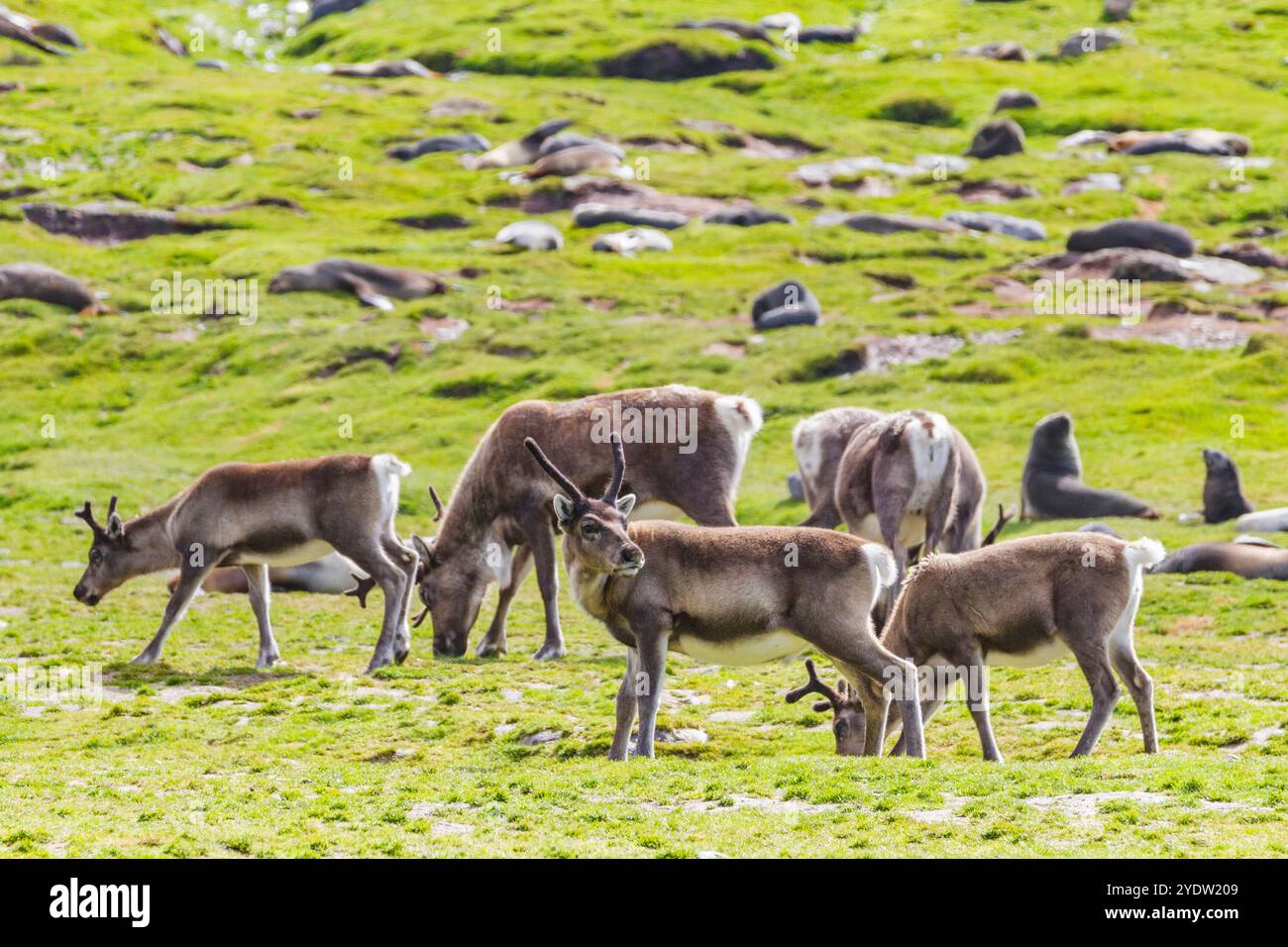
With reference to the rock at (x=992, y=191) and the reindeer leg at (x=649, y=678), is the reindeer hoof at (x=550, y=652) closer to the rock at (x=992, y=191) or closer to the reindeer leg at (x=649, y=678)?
the reindeer leg at (x=649, y=678)

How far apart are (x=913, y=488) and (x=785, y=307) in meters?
31.2

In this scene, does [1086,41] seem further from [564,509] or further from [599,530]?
[599,530]

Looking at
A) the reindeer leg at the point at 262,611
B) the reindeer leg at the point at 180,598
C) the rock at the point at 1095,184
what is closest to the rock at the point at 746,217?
the rock at the point at 1095,184

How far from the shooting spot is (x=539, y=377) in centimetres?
4678

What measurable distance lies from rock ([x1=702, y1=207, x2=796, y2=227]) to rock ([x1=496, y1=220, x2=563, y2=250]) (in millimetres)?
9592

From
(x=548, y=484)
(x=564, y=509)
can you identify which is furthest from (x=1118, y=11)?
(x=564, y=509)

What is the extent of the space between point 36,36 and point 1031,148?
78.9 m

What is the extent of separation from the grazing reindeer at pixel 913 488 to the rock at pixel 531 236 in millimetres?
49439

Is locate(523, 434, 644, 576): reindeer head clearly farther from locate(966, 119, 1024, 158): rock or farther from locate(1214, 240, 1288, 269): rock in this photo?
locate(966, 119, 1024, 158): rock

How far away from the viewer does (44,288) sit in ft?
186

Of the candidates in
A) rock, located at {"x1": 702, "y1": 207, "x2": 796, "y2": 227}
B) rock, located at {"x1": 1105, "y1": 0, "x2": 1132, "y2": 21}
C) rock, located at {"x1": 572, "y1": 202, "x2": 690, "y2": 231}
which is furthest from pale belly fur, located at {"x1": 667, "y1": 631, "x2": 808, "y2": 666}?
rock, located at {"x1": 1105, "y1": 0, "x2": 1132, "y2": 21}

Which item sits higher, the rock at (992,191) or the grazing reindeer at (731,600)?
the rock at (992,191)

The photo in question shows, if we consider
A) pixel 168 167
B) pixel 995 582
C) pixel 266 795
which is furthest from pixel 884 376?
pixel 168 167

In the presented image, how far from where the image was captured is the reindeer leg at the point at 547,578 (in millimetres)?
20875
